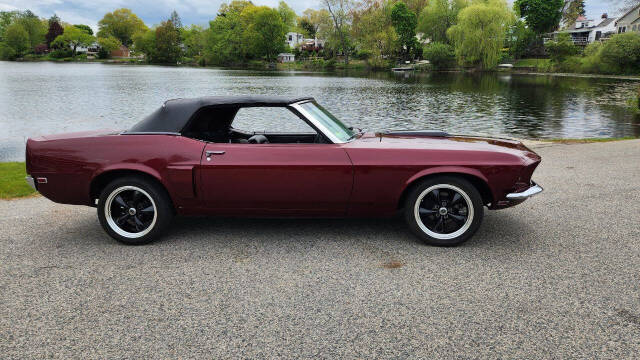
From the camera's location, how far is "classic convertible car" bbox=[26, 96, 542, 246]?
386cm

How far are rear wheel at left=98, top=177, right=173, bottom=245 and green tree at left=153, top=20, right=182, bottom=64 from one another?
121373 millimetres

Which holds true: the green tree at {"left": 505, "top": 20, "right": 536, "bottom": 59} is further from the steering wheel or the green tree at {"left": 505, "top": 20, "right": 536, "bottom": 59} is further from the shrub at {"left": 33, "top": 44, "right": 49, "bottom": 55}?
the shrub at {"left": 33, "top": 44, "right": 49, "bottom": 55}

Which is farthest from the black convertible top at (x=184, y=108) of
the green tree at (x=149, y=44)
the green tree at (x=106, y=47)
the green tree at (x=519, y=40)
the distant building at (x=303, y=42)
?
the green tree at (x=106, y=47)

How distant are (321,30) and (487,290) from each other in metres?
93.2

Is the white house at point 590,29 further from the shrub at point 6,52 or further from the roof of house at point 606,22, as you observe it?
the shrub at point 6,52

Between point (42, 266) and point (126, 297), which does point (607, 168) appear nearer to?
point (126, 297)

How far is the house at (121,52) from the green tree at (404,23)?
317 feet

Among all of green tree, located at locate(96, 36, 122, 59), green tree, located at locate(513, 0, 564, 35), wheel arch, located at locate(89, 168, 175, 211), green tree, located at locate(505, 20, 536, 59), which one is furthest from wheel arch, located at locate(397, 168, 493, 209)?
green tree, located at locate(96, 36, 122, 59)

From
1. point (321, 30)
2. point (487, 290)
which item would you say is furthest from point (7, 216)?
point (321, 30)

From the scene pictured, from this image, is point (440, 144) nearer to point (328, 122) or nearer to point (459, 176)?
point (459, 176)

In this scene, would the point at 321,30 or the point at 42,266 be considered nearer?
the point at 42,266

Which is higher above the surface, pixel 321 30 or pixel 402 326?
pixel 321 30

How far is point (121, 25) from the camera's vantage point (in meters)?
154

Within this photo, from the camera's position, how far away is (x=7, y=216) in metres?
5.01
